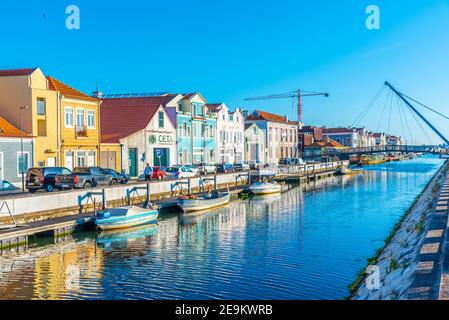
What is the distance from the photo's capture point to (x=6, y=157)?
132ft

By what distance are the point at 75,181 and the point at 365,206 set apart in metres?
24.4

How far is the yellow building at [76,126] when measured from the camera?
47.5m

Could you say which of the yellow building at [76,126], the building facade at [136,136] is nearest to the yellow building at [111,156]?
the building facade at [136,136]

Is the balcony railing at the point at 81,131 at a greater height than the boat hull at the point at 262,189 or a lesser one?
greater

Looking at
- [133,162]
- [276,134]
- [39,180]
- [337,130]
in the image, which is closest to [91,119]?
[133,162]

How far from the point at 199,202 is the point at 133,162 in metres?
18.4

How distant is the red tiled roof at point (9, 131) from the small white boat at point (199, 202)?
13461mm

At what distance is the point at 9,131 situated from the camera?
1630 inches

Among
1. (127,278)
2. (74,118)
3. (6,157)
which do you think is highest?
(74,118)

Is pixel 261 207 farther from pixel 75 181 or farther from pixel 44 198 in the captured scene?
pixel 44 198

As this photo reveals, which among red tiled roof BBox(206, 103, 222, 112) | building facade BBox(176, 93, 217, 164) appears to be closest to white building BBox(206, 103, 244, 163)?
red tiled roof BBox(206, 103, 222, 112)

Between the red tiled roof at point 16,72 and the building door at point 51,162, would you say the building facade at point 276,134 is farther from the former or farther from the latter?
the red tiled roof at point 16,72

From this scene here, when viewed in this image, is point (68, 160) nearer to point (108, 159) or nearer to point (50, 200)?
point (108, 159)
